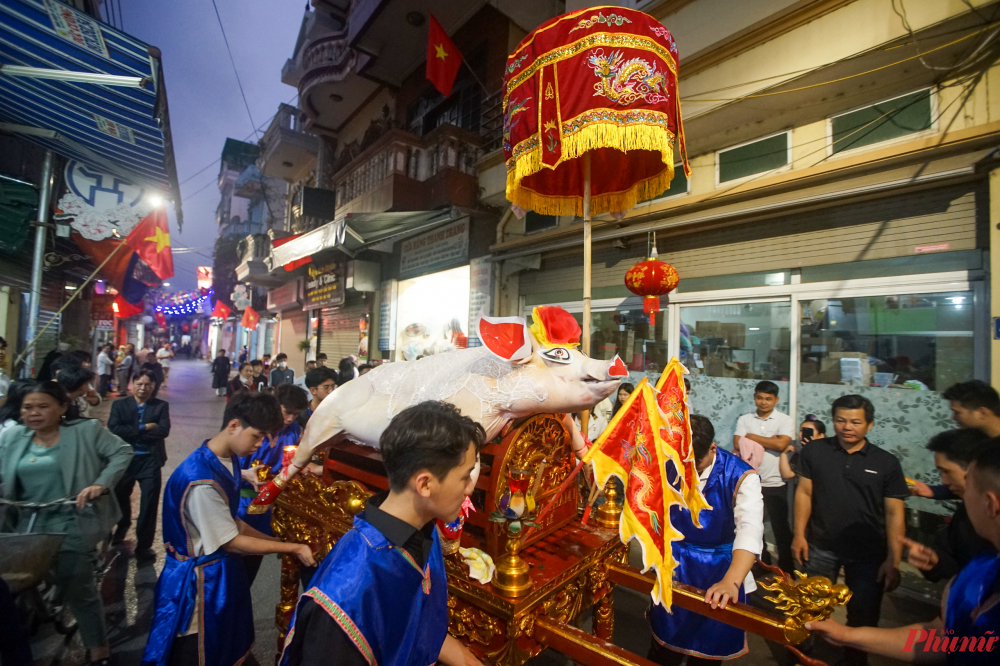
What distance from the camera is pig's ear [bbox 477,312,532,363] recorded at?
174 centimetres

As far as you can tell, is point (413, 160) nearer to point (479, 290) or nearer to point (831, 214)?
point (479, 290)

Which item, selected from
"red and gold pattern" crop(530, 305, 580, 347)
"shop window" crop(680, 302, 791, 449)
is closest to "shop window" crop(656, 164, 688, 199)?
"shop window" crop(680, 302, 791, 449)

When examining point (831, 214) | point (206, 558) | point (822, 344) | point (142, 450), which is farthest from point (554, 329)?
point (142, 450)

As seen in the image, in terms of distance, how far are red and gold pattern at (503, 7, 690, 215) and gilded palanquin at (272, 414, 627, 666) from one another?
1.61 meters

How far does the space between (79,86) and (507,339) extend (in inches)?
187

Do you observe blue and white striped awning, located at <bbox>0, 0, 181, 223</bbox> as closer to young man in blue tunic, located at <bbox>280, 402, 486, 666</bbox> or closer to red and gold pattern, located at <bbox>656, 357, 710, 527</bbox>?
young man in blue tunic, located at <bbox>280, 402, 486, 666</bbox>

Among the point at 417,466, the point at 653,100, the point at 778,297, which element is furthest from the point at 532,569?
the point at 778,297

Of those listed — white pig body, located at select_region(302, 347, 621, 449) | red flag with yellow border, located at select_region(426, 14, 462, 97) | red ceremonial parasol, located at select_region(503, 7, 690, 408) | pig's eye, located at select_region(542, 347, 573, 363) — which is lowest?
white pig body, located at select_region(302, 347, 621, 449)

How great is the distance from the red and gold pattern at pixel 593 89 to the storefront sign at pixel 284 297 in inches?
477

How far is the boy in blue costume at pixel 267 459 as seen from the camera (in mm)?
2363

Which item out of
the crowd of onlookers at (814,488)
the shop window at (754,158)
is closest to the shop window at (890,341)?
the crowd of onlookers at (814,488)

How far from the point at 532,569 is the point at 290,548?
1.08 meters

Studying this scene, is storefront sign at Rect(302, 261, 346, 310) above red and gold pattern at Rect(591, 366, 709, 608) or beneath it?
above

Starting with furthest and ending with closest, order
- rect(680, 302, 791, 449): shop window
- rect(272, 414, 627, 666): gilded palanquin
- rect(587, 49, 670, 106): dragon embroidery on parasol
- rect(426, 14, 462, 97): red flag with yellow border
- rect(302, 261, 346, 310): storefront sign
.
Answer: rect(302, 261, 346, 310): storefront sign → rect(426, 14, 462, 97): red flag with yellow border → rect(680, 302, 791, 449): shop window → rect(587, 49, 670, 106): dragon embroidery on parasol → rect(272, 414, 627, 666): gilded palanquin
